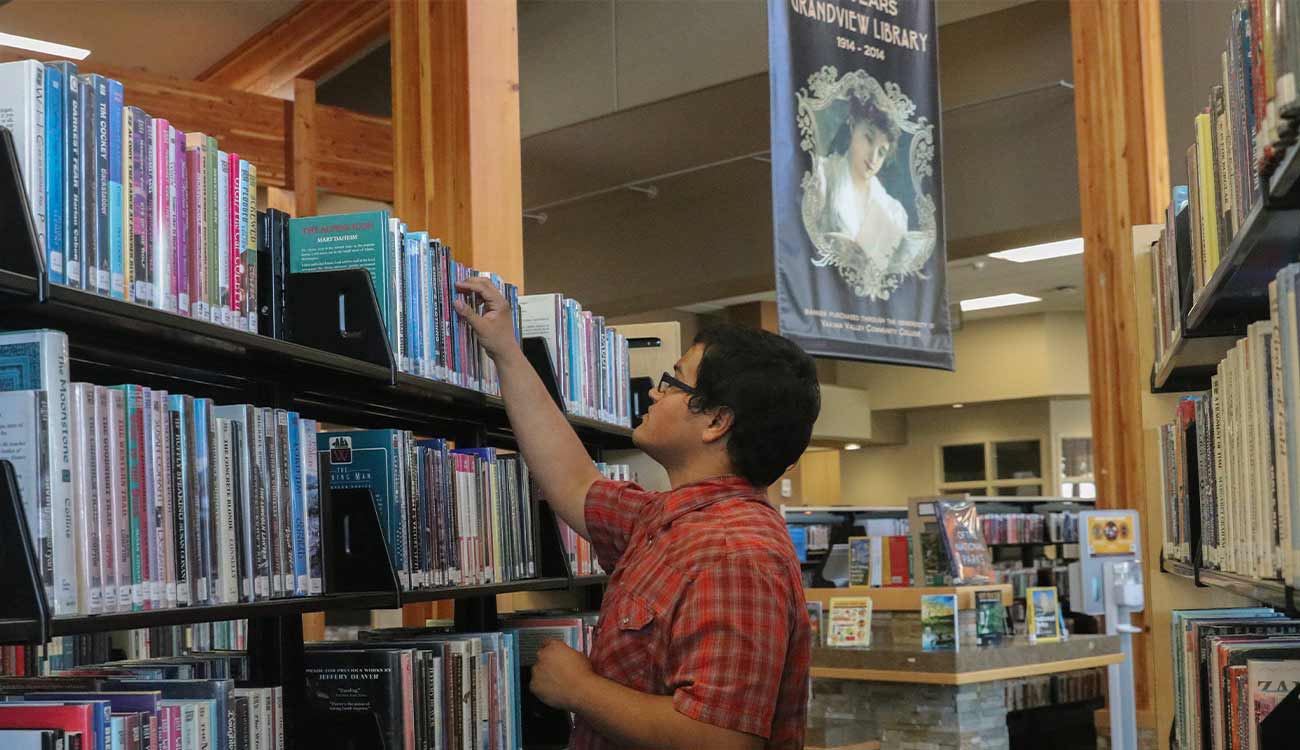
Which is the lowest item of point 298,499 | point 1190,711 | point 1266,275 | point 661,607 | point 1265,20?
point 1190,711

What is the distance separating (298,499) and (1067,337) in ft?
49.1

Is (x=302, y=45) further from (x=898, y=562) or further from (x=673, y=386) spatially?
(x=673, y=386)

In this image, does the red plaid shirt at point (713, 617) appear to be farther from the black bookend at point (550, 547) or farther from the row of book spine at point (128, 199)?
the black bookend at point (550, 547)

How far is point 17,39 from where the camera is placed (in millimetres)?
8289

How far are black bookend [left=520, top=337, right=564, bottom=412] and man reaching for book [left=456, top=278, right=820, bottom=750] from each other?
2.81 feet

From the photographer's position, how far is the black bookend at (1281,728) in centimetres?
187

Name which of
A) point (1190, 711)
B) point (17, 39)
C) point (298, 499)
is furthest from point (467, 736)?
point (17, 39)

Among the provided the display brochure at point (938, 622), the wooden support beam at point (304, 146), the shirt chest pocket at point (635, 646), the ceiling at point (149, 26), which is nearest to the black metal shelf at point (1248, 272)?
the shirt chest pocket at point (635, 646)

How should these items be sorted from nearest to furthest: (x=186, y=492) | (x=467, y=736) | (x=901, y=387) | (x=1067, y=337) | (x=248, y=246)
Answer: (x=186, y=492), (x=248, y=246), (x=467, y=736), (x=1067, y=337), (x=901, y=387)

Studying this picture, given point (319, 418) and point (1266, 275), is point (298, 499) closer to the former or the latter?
point (319, 418)

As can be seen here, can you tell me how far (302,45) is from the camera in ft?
30.3

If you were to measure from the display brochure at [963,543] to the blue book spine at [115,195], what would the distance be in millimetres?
5051

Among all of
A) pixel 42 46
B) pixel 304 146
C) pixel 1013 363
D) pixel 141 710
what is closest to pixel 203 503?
pixel 141 710

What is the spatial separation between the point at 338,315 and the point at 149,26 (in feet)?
23.4
